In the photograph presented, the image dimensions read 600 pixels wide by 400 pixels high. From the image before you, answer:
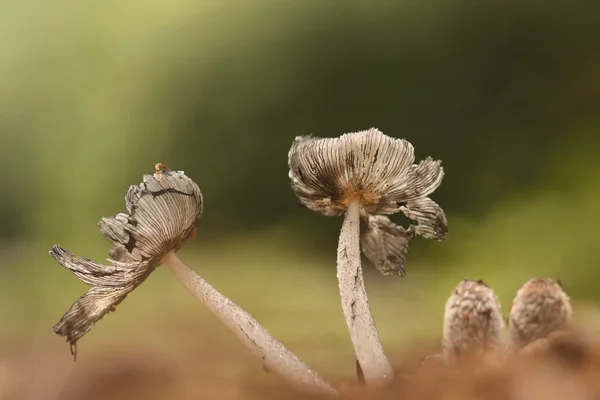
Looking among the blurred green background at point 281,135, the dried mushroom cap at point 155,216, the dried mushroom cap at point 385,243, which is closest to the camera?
the dried mushroom cap at point 155,216

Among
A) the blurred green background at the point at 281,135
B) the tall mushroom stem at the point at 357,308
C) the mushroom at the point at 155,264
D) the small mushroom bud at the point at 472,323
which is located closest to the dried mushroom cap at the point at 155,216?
the mushroom at the point at 155,264

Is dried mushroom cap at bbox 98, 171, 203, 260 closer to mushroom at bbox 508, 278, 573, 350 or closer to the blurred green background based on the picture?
mushroom at bbox 508, 278, 573, 350

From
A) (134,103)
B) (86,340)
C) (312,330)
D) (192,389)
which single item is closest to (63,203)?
(134,103)

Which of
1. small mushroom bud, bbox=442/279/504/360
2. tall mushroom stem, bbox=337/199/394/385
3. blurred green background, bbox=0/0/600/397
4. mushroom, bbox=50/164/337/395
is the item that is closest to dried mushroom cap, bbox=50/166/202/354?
mushroom, bbox=50/164/337/395

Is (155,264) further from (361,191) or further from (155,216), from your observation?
(361,191)

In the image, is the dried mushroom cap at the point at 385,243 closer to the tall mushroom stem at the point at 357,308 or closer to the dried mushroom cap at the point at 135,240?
the tall mushroom stem at the point at 357,308

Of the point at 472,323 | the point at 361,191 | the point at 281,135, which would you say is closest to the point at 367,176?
the point at 361,191
